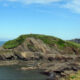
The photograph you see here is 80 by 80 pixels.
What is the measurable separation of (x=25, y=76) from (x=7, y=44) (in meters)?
55.6

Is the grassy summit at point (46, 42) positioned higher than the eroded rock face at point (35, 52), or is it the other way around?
the grassy summit at point (46, 42)

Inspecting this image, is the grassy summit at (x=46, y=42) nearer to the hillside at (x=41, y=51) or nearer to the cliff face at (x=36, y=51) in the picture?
the hillside at (x=41, y=51)

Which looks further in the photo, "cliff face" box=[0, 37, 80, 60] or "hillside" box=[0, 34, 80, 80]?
"cliff face" box=[0, 37, 80, 60]

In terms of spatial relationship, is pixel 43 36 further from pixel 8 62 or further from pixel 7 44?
pixel 8 62

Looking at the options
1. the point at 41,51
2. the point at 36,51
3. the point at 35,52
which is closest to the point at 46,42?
the point at 41,51

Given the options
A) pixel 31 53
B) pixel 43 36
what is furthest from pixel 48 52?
pixel 43 36

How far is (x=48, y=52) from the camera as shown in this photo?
11050 centimetres

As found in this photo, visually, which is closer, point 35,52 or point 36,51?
point 35,52

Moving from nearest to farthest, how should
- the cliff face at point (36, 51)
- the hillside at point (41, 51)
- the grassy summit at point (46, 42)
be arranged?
the hillside at point (41, 51) < the cliff face at point (36, 51) < the grassy summit at point (46, 42)

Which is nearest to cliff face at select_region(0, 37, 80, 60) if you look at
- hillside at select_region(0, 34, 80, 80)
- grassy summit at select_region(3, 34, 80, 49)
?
hillside at select_region(0, 34, 80, 80)

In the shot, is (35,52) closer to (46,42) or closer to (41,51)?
(41,51)

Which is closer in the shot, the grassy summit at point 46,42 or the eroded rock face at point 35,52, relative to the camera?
the eroded rock face at point 35,52

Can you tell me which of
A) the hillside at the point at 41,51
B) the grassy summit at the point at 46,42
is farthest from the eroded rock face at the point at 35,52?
the grassy summit at the point at 46,42

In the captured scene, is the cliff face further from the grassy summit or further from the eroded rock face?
the grassy summit
